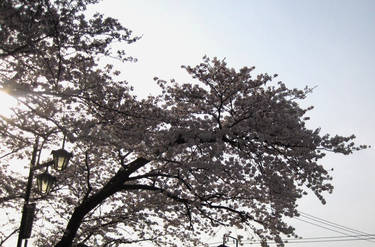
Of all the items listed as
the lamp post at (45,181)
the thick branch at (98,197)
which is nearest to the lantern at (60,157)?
the lamp post at (45,181)

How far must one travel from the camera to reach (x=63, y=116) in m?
9.83

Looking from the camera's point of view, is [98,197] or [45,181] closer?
[45,181]

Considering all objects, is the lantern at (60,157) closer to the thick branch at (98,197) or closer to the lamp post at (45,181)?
the lamp post at (45,181)

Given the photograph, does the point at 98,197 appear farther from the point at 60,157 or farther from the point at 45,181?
the point at 60,157

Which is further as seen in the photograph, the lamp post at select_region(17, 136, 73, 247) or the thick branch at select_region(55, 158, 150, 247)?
the thick branch at select_region(55, 158, 150, 247)

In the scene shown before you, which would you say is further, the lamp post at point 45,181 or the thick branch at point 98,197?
the thick branch at point 98,197

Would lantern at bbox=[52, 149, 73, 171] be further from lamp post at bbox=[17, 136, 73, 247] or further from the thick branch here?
the thick branch

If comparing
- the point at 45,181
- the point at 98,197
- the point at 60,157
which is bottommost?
the point at 45,181

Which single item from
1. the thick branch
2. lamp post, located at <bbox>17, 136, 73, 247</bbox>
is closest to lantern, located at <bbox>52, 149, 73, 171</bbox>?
lamp post, located at <bbox>17, 136, 73, 247</bbox>

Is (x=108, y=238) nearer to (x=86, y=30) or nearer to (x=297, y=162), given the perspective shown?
(x=297, y=162)

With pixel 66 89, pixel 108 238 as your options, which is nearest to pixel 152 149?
pixel 66 89

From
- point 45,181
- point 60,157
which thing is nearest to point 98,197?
point 45,181

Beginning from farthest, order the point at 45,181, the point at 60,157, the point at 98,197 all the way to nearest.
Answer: the point at 98,197, the point at 45,181, the point at 60,157

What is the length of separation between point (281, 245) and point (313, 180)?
271 centimetres
